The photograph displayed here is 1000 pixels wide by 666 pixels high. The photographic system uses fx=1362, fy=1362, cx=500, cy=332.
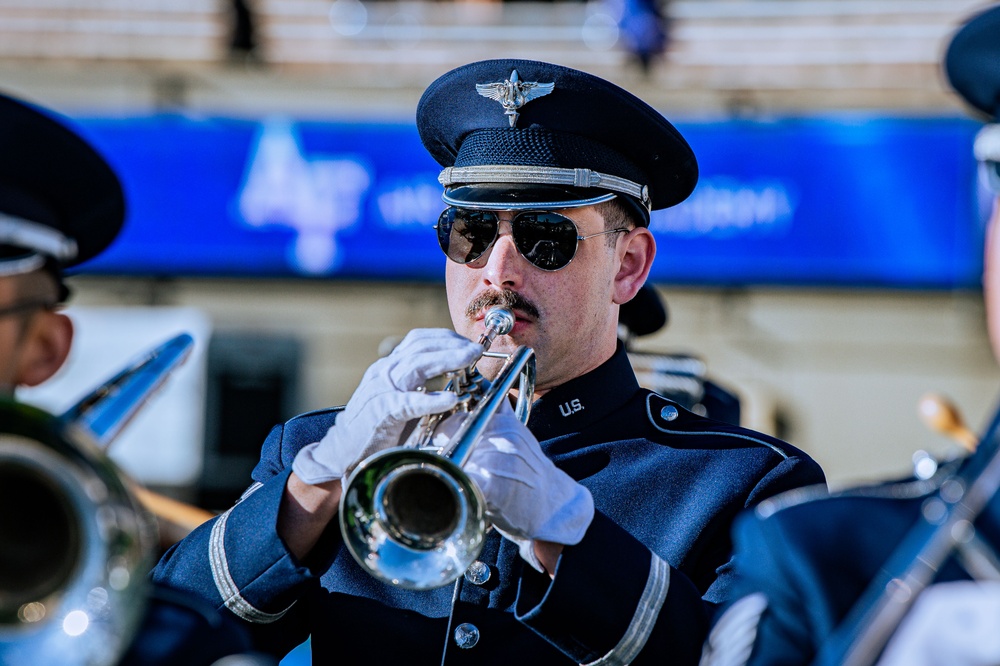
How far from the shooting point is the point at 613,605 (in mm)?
2408

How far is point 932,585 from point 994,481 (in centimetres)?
14

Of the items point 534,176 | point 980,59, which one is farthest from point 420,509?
point 980,59

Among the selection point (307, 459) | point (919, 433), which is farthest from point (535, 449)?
point (919, 433)

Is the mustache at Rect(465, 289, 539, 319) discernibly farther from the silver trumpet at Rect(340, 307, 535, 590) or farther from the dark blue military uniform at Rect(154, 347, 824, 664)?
the silver trumpet at Rect(340, 307, 535, 590)

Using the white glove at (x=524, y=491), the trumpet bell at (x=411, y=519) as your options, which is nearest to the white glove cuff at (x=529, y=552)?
the white glove at (x=524, y=491)

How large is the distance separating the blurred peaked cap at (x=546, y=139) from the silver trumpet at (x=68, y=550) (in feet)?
4.29

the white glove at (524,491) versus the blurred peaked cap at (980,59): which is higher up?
the blurred peaked cap at (980,59)

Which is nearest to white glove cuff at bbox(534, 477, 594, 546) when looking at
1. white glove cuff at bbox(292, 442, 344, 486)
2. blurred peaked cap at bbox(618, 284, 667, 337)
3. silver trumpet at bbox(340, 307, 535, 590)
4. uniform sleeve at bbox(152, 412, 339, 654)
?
silver trumpet at bbox(340, 307, 535, 590)

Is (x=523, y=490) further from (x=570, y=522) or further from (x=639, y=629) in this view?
(x=639, y=629)

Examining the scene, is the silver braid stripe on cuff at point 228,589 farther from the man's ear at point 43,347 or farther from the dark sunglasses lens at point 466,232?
the dark sunglasses lens at point 466,232

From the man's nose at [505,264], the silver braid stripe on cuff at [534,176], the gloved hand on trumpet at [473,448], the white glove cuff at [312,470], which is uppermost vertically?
the silver braid stripe on cuff at [534,176]

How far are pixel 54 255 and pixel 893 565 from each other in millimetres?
1493

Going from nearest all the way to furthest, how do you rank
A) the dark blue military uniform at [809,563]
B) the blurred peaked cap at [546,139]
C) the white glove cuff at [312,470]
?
the dark blue military uniform at [809,563] < the white glove cuff at [312,470] < the blurred peaked cap at [546,139]

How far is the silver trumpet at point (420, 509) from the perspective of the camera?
7.57 ft
